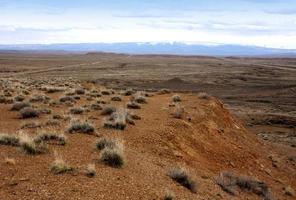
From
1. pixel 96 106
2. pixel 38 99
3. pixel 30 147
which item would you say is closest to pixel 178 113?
pixel 96 106

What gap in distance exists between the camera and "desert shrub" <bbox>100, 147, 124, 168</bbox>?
1130 cm

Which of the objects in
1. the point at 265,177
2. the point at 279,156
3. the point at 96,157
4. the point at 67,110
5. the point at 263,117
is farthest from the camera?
the point at 263,117

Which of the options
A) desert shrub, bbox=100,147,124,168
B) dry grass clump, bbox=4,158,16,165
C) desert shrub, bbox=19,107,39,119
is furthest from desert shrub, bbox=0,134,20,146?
desert shrub, bbox=19,107,39,119

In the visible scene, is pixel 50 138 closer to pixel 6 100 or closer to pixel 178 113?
pixel 178 113

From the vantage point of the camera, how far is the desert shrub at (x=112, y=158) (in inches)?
445

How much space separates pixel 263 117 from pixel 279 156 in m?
19.1

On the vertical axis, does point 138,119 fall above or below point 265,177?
above

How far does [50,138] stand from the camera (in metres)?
13.4

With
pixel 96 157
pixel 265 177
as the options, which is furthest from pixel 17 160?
pixel 265 177

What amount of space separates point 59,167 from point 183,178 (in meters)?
3.15

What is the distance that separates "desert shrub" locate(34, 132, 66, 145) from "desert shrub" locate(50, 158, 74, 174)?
261 centimetres

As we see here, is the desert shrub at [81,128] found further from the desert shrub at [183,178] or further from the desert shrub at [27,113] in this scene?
the desert shrub at [183,178]

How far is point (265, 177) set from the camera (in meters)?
18.0

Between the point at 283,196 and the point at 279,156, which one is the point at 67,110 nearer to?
the point at 283,196
